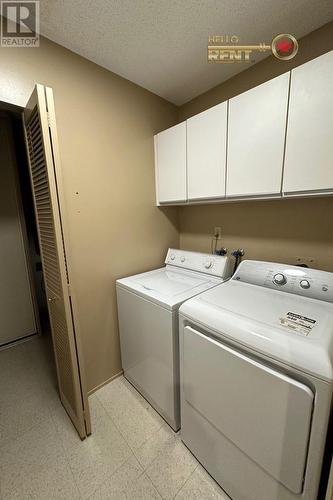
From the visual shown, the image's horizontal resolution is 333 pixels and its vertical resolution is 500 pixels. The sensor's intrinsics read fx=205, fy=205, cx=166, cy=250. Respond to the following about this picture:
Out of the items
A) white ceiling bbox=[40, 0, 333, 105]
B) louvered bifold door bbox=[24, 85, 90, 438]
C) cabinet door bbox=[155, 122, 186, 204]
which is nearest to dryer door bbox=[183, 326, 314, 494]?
louvered bifold door bbox=[24, 85, 90, 438]

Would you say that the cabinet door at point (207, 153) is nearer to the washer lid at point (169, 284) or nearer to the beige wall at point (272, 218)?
the beige wall at point (272, 218)

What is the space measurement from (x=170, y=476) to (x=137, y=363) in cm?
67

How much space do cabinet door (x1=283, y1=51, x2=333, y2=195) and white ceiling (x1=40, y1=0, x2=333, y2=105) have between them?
1.42ft

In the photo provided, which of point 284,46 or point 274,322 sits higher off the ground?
point 284,46

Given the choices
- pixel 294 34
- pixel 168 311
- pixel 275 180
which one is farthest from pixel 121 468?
pixel 294 34

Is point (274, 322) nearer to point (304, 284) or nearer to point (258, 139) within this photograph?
point (304, 284)

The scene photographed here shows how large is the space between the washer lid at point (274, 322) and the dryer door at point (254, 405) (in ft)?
0.28

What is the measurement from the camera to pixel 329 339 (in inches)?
31.5

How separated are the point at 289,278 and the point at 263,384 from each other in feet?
2.21

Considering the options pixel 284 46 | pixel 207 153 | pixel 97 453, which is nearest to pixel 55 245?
pixel 207 153

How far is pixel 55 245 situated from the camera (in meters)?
1.14

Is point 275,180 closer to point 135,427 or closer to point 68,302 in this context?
point 68,302

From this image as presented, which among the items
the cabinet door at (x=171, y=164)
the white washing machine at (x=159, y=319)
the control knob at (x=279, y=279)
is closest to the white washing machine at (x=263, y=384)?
the control knob at (x=279, y=279)

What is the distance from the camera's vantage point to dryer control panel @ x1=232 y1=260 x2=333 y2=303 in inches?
44.7
